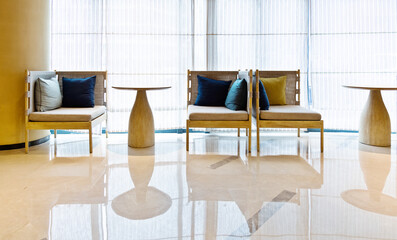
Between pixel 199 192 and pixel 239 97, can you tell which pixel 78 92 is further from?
pixel 199 192

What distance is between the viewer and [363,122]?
4562 mm

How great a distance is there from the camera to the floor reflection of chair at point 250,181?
99.8 inches

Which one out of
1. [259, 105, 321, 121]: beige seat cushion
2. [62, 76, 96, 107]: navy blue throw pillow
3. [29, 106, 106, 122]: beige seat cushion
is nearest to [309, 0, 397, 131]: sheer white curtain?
[259, 105, 321, 121]: beige seat cushion

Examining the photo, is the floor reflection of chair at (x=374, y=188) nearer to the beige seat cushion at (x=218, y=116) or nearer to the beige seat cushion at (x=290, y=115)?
the beige seat cushion at (x=290, y=115)

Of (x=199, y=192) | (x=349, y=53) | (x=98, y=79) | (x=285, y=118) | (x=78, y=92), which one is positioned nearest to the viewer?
(x=199, y=192)

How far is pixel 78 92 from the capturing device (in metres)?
4.59

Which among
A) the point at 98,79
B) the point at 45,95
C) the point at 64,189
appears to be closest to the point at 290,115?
the point at 64,189

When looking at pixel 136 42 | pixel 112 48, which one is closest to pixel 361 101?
Answer: pixel 136 42

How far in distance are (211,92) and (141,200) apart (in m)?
2.42

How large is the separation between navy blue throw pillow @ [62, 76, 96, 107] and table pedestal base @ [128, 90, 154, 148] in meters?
0.73

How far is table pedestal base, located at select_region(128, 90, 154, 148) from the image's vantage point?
4.27m

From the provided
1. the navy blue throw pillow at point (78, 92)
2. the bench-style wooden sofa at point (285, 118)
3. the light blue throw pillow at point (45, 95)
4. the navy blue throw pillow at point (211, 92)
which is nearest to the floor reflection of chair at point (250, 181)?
the bench-style wooden sofa at point (285, 118)

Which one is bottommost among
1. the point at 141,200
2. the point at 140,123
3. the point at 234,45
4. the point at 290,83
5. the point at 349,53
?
the point at 141,200

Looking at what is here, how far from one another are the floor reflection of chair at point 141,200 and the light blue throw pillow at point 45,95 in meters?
1.53
